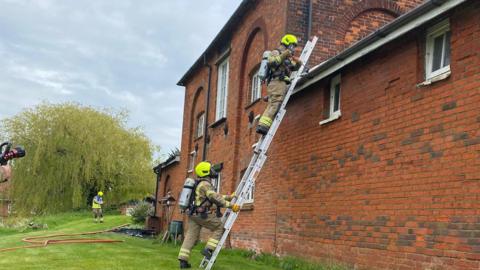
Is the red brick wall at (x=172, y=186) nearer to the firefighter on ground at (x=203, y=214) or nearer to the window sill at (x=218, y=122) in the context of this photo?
the window sill at (x=218, y=122)

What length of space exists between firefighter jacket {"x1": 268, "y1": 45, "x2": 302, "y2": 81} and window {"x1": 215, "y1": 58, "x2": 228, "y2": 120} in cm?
825

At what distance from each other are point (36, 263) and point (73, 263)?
2.72 feet

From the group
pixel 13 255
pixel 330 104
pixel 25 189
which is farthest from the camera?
pixel 25 189

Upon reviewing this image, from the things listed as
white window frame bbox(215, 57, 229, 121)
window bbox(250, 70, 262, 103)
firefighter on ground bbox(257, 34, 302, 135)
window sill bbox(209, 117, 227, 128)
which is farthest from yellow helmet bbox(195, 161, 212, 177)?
white window frame bbox(215, 57, 229, 121)

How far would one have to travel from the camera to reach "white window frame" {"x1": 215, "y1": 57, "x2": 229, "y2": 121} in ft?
61.0

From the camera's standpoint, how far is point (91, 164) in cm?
3916

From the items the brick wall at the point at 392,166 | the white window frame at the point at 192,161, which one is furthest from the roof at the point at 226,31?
the brick wall at the point at 392,166

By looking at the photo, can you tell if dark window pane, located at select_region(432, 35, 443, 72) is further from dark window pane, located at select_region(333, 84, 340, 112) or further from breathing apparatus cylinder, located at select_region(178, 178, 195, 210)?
breathing apparatus cylinder, located at select_region(178, 178, 195, 210)

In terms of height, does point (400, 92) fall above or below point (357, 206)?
above

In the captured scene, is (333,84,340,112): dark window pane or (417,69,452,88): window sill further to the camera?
(333,84,340,112): dark window pane

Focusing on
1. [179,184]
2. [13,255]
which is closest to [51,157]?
[179,184]

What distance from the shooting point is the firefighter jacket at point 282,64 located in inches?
392

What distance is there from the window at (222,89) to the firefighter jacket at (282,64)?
8.25 metres

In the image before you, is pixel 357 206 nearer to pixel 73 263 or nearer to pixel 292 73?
pixel 292 73
